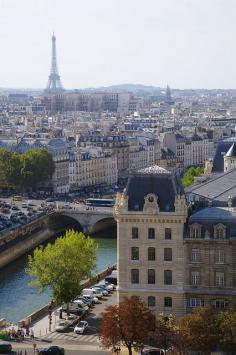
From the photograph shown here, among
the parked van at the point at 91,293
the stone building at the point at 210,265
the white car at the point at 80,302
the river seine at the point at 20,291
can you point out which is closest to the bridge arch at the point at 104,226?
the river seine at the point at 20,291

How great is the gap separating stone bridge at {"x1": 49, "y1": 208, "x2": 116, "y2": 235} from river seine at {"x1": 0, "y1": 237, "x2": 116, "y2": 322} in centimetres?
964

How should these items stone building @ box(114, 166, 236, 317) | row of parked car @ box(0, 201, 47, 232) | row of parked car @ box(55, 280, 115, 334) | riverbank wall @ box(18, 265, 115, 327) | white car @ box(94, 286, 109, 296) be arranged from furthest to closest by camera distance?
row of parked car @ box(0, 201, 47, 232)
white car @ box(94, 286, 109, 296)
riverbank wall @ box(18, 265, 115, 327)
row of parked car @ box(55, 280, 115, 334)
stone building @ box(114, 166, 236, 317)

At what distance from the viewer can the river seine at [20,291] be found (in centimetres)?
6247

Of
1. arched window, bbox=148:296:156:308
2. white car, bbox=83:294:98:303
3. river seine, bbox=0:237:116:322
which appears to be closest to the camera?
arched window, bbox=148:296:156:308

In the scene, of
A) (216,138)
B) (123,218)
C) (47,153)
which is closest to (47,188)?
(47,153)

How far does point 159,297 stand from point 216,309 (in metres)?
3.12

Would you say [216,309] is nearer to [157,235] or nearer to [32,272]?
[157,235]

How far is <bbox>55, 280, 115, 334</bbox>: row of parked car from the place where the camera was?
171 ft

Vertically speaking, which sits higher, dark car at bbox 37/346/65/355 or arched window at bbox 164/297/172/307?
arched window at bbox 164/297/172/307

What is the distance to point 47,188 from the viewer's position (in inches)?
4715

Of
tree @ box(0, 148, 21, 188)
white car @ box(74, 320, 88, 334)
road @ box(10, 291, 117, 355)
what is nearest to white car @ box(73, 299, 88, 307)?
road @ box(10, 291, 117, 355)

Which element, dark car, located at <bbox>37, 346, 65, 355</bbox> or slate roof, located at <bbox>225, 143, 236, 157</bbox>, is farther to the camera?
slate roof, located at <bbox>225, 143, 236, 157</bbox>

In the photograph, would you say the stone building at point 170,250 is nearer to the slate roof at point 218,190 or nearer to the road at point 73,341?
the road at point 73,341

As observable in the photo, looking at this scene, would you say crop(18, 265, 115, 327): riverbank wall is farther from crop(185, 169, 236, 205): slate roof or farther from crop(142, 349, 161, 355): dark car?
crop(142, 349, 161, 355): dark car
